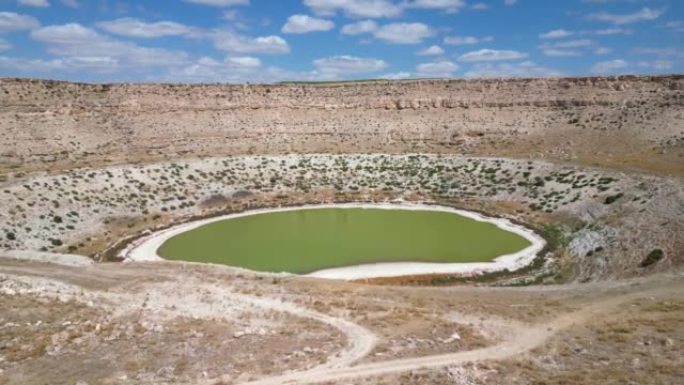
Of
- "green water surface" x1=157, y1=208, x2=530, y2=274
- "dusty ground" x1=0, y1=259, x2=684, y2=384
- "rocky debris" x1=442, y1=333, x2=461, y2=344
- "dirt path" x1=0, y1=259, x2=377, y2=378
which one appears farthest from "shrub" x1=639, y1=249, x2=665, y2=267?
"dirt path" x1=0, y1=259, x2=377, y2=378

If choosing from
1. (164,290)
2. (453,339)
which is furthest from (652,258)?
(164,290)

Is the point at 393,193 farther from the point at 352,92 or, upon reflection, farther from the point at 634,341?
the point at 634,341

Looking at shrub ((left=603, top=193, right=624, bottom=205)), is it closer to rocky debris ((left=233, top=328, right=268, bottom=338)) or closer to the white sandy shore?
the white sandy shore

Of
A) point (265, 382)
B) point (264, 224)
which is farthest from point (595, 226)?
point (265, 382)

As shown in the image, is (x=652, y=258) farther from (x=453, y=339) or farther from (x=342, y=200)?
(x=342, y=200)

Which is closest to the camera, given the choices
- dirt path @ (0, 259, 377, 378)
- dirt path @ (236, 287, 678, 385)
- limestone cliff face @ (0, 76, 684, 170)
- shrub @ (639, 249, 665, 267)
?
dirt path @ (236, 287, 678, 385)

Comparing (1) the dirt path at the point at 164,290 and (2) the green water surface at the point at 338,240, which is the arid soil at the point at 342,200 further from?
(2) the green water surface at the point at 338,240

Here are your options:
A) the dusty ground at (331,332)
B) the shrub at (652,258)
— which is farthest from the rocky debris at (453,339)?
the shrub at (652,258)
